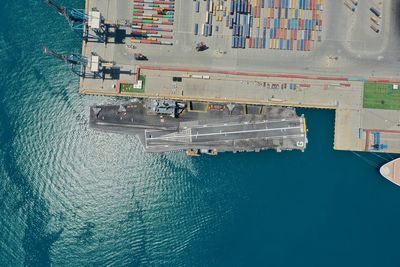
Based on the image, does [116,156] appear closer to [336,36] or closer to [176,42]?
[176,42]

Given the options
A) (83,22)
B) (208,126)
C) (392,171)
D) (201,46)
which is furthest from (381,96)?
(83,22)

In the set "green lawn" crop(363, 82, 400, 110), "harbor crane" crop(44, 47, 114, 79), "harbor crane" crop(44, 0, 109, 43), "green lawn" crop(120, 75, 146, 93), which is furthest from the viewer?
"green lawn" crop(120, 75, 146, 93)

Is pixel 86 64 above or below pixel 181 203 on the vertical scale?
above

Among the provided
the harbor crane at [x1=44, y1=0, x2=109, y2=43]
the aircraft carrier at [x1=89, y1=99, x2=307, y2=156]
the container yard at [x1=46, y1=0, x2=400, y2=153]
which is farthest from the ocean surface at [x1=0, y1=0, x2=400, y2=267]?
the container yard at [x1=46, y1=0, x2=400, y2=153]

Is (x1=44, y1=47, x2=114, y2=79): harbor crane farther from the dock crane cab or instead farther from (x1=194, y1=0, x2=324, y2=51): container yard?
(x1=194, y1=0, x2=324, y2=51): container yard

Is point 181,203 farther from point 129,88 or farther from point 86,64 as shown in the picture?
point 86,64
